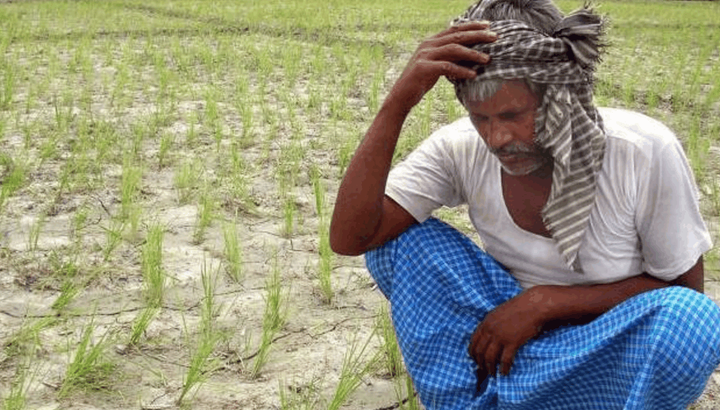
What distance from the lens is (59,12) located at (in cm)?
1012

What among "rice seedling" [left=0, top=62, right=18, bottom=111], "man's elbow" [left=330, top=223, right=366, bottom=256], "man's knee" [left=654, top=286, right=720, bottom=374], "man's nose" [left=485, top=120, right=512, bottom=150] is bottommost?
"rice seedling" [left=0, top=62, right=18, bottom=111]

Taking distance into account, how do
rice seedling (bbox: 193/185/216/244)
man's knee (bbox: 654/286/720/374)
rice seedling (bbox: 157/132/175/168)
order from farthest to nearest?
rice seedling (bbox: 157/132/175/168) < rice seedling (bbox: 193/185/216/244) < man's knee (bbox: 654/286/720/374)

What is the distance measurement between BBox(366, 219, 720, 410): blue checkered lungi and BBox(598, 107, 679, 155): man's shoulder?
27 centimetres

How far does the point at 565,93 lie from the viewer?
5.33 ft

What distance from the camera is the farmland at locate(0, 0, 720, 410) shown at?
2.16 meters

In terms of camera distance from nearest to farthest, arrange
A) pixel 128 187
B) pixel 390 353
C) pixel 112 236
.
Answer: pixel 390 353 < pixel 112 236 < pixel 128 187

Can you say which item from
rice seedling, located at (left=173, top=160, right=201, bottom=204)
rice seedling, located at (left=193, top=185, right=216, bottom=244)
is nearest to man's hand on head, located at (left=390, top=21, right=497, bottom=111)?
rice seedling, located at (left=193, top=185, right=216, bottom=244)

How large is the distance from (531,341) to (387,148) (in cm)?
47

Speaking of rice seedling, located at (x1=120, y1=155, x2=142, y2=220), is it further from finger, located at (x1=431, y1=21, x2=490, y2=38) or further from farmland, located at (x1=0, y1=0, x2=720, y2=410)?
finger, located at (x1=431, y1=21, x2=490, y2=38)

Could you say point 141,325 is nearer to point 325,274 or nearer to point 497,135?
point 325,274

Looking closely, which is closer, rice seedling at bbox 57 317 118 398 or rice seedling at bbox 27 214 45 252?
rice seedling at bbox 57 317 118 398

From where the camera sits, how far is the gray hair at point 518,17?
1636 mm

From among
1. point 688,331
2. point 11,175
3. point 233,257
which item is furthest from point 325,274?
point 11,175

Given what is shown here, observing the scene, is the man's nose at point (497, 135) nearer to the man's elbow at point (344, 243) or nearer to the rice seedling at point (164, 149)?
the man's elbow at point (344, 243)
